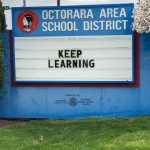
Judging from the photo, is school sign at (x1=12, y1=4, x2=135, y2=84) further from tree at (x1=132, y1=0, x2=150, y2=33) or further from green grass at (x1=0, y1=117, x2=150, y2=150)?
green grass at (x1=0, y1=117, x2=150, y2=150)

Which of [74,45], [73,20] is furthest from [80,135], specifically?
[73,20]

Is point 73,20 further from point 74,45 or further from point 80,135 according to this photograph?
point 80,135

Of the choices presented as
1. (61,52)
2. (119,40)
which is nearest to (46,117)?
(61,52)

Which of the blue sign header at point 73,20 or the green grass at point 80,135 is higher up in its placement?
the blue sign header at point 73,20

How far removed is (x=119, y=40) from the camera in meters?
13.9

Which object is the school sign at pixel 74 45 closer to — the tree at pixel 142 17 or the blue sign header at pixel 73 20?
the blue sign header at pixel 73 20

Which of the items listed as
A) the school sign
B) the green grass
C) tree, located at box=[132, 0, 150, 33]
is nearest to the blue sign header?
the school sign

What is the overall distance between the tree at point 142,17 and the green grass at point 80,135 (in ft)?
7.27

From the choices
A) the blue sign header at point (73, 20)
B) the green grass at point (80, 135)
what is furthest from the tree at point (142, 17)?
the green grass at point (80, 135)

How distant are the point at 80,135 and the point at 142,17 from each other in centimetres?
335

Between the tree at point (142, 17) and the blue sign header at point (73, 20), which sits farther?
the blue sign header at point (73, 20)

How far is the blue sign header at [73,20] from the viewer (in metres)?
13.9

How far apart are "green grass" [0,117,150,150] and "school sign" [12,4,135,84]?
1.23 metres

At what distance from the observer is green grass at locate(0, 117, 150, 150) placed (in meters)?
10.6
